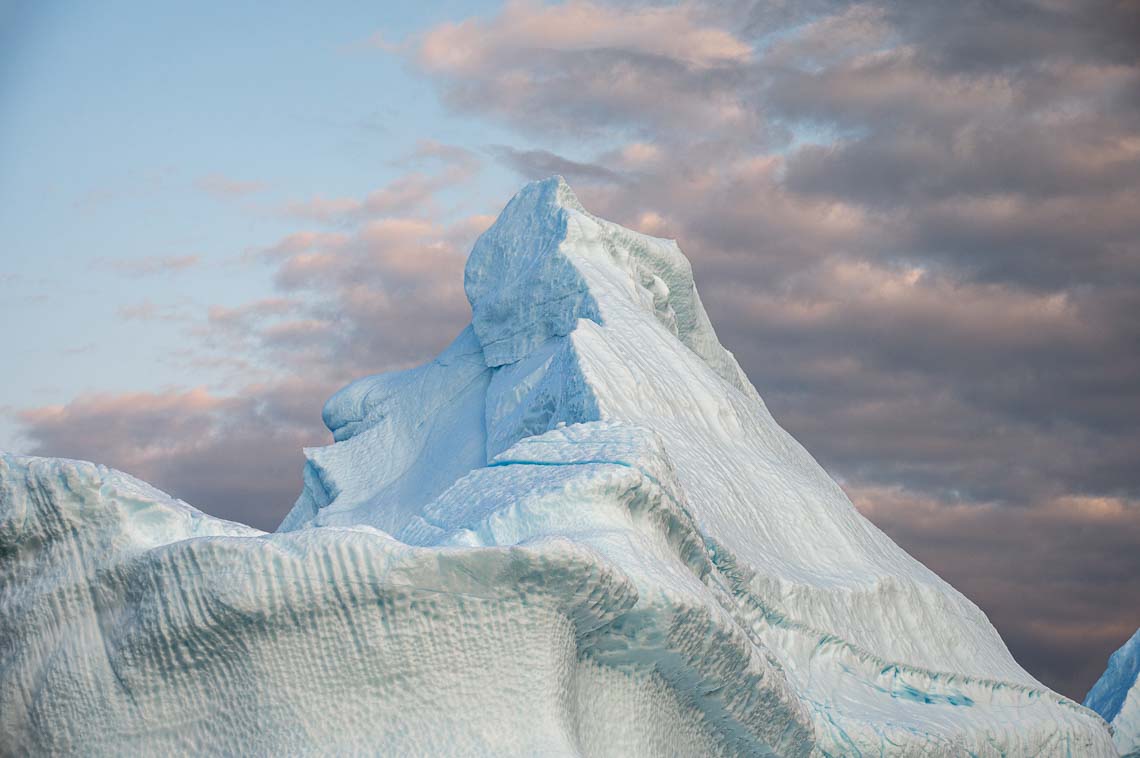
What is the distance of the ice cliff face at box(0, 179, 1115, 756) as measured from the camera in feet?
20.6

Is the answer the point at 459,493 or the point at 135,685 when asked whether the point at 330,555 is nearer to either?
the point at 135,685

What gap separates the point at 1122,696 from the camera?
51.8 feet

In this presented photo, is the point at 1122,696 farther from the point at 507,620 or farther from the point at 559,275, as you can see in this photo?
the point at 507,620

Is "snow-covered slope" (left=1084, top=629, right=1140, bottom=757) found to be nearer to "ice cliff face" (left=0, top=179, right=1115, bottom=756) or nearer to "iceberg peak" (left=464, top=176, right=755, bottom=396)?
"ice cliff face" (left=0, top=179, right=1115, bottom=756)

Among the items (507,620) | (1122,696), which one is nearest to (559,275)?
(507,620)

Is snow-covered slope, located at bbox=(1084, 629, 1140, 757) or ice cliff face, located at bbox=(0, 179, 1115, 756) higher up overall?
ice cliff face, located at bbox=(0, 179, 1115, 756)

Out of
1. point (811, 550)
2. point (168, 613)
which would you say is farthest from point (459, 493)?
point (811, 550)

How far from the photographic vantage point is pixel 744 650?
7.78 m

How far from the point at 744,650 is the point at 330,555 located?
2745 millimetres

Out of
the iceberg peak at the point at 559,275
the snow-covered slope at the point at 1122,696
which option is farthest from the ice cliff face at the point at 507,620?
the snow-covered slope at the point at 1122,696

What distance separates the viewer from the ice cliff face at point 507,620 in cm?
629

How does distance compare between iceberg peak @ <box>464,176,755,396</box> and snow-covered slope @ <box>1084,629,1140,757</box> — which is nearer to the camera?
iceberg peak @ <box>464,176,755,396</box>

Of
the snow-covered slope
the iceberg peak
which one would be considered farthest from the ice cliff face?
the snow-covered slope

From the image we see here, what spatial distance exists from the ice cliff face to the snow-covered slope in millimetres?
3466
